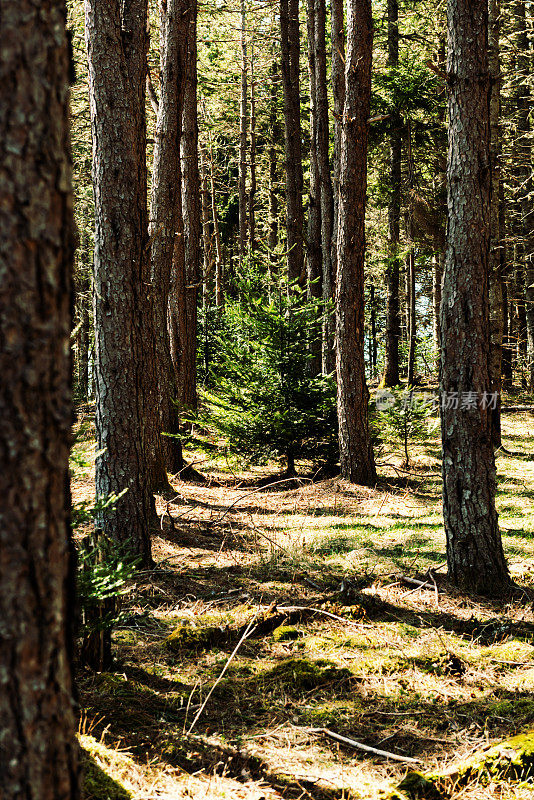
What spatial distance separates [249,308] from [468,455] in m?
5.70

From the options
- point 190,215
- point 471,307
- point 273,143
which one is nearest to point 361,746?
point 471,307

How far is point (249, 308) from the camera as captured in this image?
10367 millimetres

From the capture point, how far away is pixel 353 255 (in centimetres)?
955

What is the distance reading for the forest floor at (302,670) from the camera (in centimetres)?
308

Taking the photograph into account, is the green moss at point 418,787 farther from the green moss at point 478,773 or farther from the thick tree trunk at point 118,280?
the thick tree trunk at point 118,280

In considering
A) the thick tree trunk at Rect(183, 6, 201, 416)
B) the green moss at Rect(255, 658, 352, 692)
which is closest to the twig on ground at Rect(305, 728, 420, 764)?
the green moss at Rect(255, 658, 352, 692)

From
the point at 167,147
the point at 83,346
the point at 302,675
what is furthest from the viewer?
the point at 83,346

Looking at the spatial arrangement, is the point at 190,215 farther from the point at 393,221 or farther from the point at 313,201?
the point at 393,221

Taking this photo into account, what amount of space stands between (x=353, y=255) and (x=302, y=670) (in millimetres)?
6699

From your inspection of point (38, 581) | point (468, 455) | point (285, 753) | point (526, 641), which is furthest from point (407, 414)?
point (38, 581)

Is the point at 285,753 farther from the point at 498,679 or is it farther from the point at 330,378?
the point at 330,378

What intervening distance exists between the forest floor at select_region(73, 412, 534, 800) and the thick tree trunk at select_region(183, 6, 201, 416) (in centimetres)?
472

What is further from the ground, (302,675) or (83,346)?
(83,346)

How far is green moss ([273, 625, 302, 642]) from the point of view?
4746 mm
